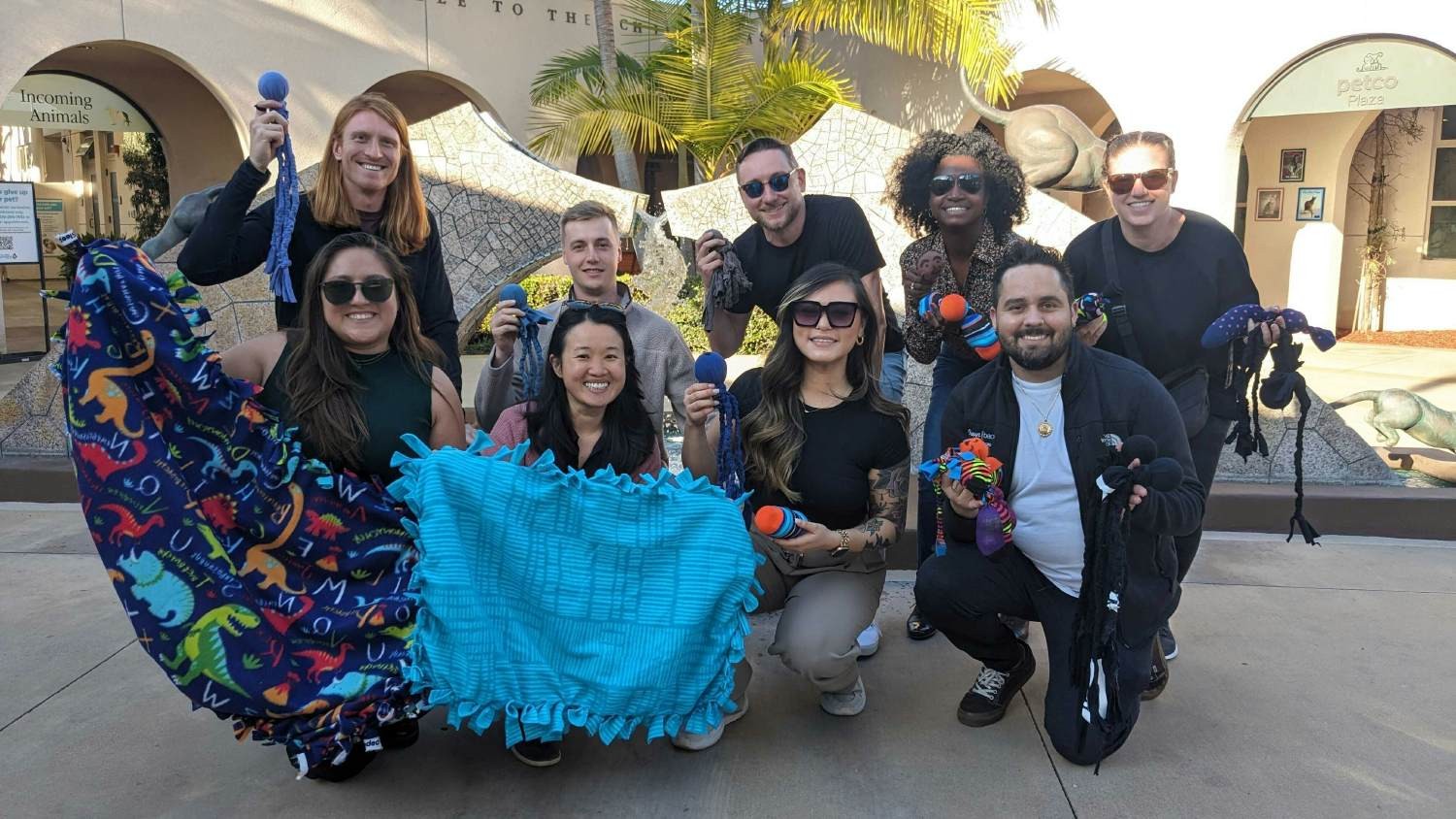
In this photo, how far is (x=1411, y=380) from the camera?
9875mm

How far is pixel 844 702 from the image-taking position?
10.9 feet

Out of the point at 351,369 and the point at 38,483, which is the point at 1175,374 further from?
the point at 38,483

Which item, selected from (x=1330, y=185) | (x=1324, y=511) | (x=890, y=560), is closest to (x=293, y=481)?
(x=890, y=560)

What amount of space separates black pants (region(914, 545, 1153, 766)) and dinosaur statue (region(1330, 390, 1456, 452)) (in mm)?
3948

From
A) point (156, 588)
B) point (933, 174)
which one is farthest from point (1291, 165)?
point (156, 588)

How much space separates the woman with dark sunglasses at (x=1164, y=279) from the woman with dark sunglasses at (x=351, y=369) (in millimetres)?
2055

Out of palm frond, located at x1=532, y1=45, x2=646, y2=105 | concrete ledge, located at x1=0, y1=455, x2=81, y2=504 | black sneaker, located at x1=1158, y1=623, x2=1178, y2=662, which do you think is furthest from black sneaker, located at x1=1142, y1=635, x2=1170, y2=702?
palm frond, located at x1=532, y1=45, x2=646, y2=105

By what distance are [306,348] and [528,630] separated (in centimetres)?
103

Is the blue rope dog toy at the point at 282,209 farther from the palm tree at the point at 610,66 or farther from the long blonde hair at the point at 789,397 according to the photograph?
the palm tree at the point at 610,66

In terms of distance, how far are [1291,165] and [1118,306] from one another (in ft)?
41.0

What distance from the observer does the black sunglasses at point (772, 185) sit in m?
3.60

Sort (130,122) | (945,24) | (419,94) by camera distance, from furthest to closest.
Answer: (419,94) → (130,122) → (945,24)

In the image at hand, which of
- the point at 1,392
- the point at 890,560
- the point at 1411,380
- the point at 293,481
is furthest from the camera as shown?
the point at 1411,380

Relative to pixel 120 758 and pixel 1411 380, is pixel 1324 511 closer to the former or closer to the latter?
pixel 120 758
